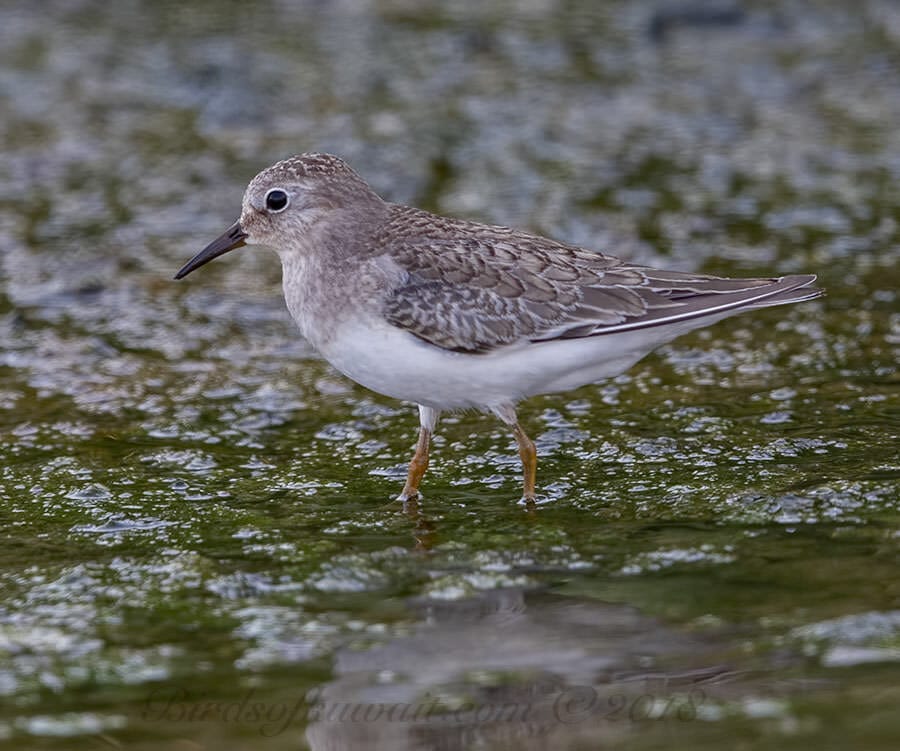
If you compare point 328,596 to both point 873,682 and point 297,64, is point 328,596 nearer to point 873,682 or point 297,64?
point 873,682

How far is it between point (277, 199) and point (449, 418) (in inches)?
73.1

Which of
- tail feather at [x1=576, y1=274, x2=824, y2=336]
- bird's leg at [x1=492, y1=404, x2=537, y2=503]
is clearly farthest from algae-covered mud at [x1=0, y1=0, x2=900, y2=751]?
tail feather at [x1=576, y1=274, x2=824, y2=336]

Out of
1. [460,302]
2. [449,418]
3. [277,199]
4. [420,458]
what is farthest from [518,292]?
[449,418]

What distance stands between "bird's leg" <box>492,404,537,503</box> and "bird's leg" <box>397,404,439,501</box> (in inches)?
16.0

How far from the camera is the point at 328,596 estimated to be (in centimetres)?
618

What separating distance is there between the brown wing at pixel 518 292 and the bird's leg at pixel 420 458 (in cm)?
61

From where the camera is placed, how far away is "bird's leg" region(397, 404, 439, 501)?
735 centimetres

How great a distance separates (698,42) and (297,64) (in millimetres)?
4224

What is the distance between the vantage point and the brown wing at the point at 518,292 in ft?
23.4

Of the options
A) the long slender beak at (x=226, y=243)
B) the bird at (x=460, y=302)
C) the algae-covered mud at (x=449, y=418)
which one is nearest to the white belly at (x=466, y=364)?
the bird at (x=460, y=302)

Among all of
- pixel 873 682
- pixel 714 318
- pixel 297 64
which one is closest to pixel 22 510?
pixel 714 318

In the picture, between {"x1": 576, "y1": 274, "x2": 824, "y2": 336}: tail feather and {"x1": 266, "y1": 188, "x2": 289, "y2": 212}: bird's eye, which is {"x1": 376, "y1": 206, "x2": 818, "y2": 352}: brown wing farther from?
{"x1": 266, "y1": 188, "x2": 289, "y2": 212}: bird's eye

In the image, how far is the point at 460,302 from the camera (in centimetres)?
721

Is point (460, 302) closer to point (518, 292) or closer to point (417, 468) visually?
point (518, 292)
